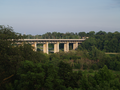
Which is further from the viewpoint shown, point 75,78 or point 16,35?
point 16,35

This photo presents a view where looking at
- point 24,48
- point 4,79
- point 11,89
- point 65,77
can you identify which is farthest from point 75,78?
point 24,48

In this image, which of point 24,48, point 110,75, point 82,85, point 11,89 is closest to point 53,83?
point 82,85

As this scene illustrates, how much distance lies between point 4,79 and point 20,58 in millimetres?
3060

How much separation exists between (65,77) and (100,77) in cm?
346

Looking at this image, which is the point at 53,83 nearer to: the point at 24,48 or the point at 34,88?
the point at 34,88

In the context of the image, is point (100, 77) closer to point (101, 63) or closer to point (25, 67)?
point (25, 67)

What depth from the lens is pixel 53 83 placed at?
13.8 m

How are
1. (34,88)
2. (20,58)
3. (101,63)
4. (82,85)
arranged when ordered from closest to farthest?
(34,88) < (82,85) < (20,58) < (101,63)

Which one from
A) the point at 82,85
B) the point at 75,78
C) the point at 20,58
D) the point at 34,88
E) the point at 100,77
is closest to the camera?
the point at 34,88

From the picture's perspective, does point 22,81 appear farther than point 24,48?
No

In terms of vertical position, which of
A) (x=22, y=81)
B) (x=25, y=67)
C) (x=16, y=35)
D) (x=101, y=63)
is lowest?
(x=101, y=63)

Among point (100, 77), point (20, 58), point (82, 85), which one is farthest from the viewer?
point (20, 58)

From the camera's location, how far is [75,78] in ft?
53.8

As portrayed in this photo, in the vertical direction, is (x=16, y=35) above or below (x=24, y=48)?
above
